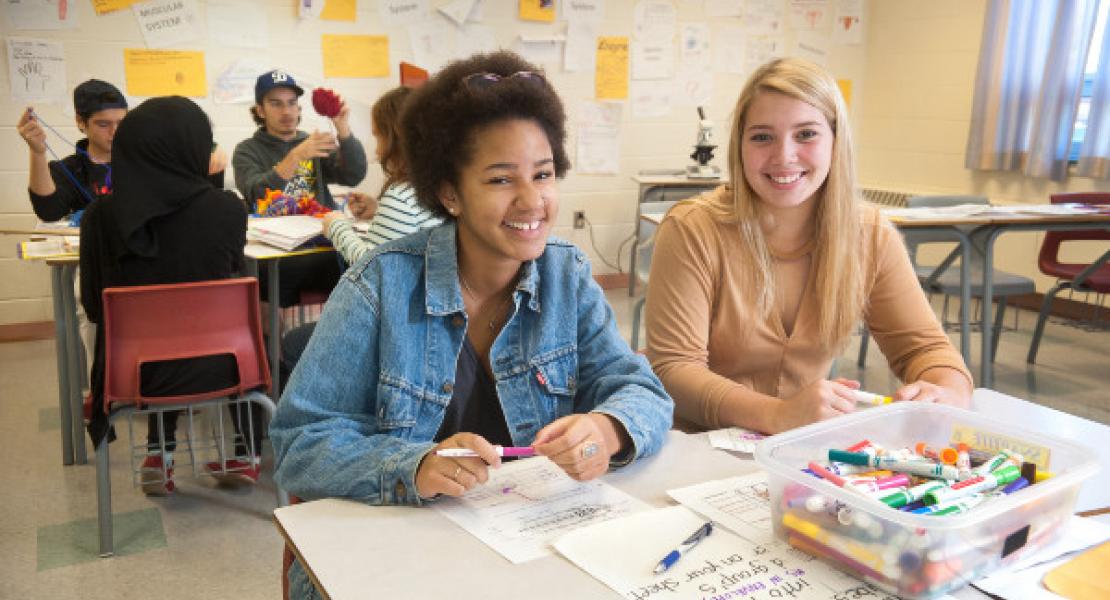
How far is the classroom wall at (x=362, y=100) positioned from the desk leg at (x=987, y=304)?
4.09 feet

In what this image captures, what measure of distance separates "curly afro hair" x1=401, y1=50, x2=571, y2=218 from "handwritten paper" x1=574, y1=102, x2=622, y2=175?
14.1ft

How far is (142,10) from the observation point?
4336mm

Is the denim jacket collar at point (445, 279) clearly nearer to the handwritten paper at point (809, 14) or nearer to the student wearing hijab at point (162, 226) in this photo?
the student wearing hijab at point (162, 226)

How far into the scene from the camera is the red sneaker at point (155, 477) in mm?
2804

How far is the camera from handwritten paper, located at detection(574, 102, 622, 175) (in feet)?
18.4

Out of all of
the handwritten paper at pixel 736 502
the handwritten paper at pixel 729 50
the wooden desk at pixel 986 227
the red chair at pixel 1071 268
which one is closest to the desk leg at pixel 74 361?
the handwritten paper at pixel 736 502

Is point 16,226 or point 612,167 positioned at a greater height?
point 612,167

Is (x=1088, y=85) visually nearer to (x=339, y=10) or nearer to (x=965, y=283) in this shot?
(x=965, y=283)

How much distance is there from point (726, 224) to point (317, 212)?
7.30 ft

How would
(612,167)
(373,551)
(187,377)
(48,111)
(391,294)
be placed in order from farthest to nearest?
(612,167) < (48,111) < (187,377) < (391,294) < (373,551)

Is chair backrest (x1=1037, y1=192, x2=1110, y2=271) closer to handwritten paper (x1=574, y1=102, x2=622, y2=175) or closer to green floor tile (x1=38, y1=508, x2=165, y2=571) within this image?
handwritten paper (x1=574, y1=102, x2=622, y2=175)

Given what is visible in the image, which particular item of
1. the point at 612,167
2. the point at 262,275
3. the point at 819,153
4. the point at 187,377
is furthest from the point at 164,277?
the point at 612,167

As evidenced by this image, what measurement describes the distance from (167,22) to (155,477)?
2540 millimetres

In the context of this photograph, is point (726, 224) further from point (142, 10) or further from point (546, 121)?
point (142, 10)
